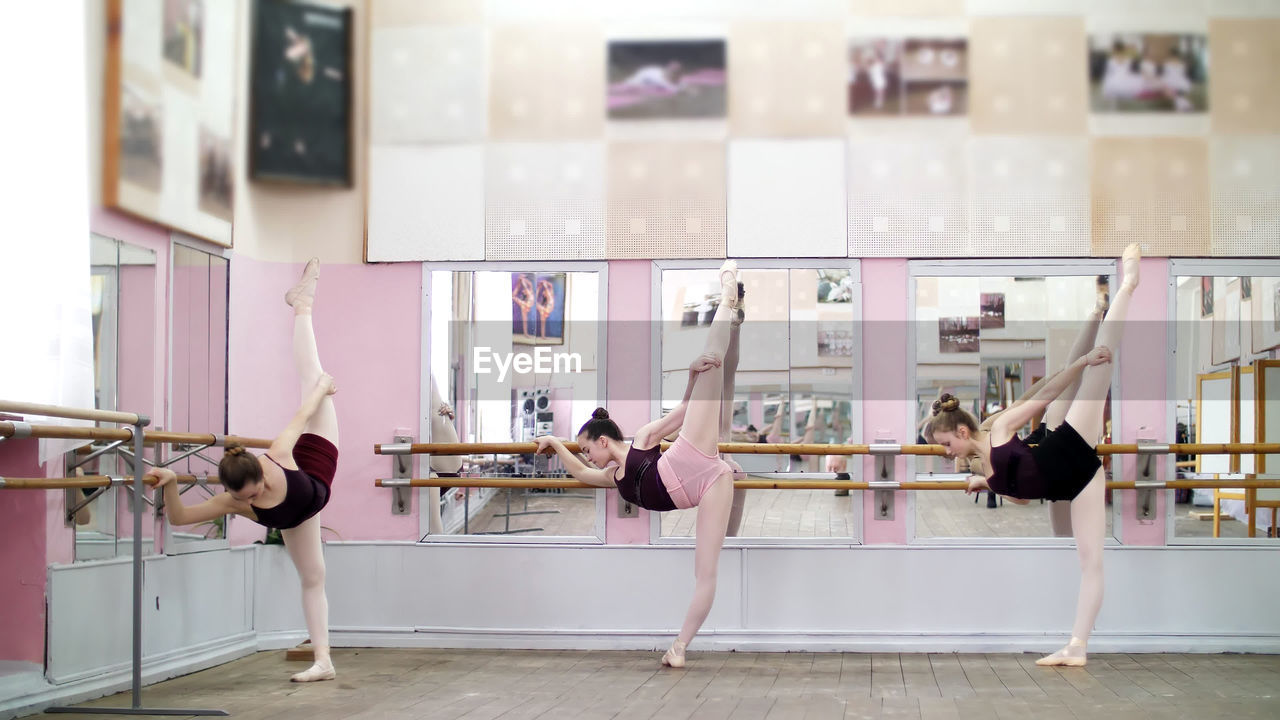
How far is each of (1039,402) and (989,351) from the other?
78 centimetres

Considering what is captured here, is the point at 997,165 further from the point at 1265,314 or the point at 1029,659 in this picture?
the point at 1029,659

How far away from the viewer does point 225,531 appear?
5473 millimetres

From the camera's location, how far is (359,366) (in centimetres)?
589

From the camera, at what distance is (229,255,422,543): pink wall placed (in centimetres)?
583

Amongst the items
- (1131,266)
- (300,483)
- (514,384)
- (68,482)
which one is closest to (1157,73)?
(1131,266)

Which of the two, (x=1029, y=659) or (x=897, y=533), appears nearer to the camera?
(x=1029, y=659)

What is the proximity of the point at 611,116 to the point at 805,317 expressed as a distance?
1379 mm

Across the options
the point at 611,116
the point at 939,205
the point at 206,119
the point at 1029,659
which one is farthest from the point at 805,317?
the point at 206,119

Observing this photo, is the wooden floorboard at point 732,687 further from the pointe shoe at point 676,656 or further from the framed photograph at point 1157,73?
the framed photograph at point 1157,73

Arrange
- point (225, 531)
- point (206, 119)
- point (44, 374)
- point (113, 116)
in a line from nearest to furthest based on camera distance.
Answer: point (44, 374), point (113, 116), point (206, 119), point (225, 531)

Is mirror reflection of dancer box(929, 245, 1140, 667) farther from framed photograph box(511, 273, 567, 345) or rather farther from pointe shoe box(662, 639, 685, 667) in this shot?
framed photograph box(511, 273, 567, 345)

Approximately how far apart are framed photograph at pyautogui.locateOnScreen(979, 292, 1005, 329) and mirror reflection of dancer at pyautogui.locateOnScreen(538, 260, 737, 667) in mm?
1357

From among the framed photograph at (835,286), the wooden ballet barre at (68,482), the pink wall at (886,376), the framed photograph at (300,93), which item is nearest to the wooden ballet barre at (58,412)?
the wooden ballet barre at (68,482)

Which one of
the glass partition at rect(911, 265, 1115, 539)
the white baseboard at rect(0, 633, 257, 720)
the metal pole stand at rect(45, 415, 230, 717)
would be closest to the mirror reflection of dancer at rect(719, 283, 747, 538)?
the glass partition at rect(911, 265, 1115, 539)
